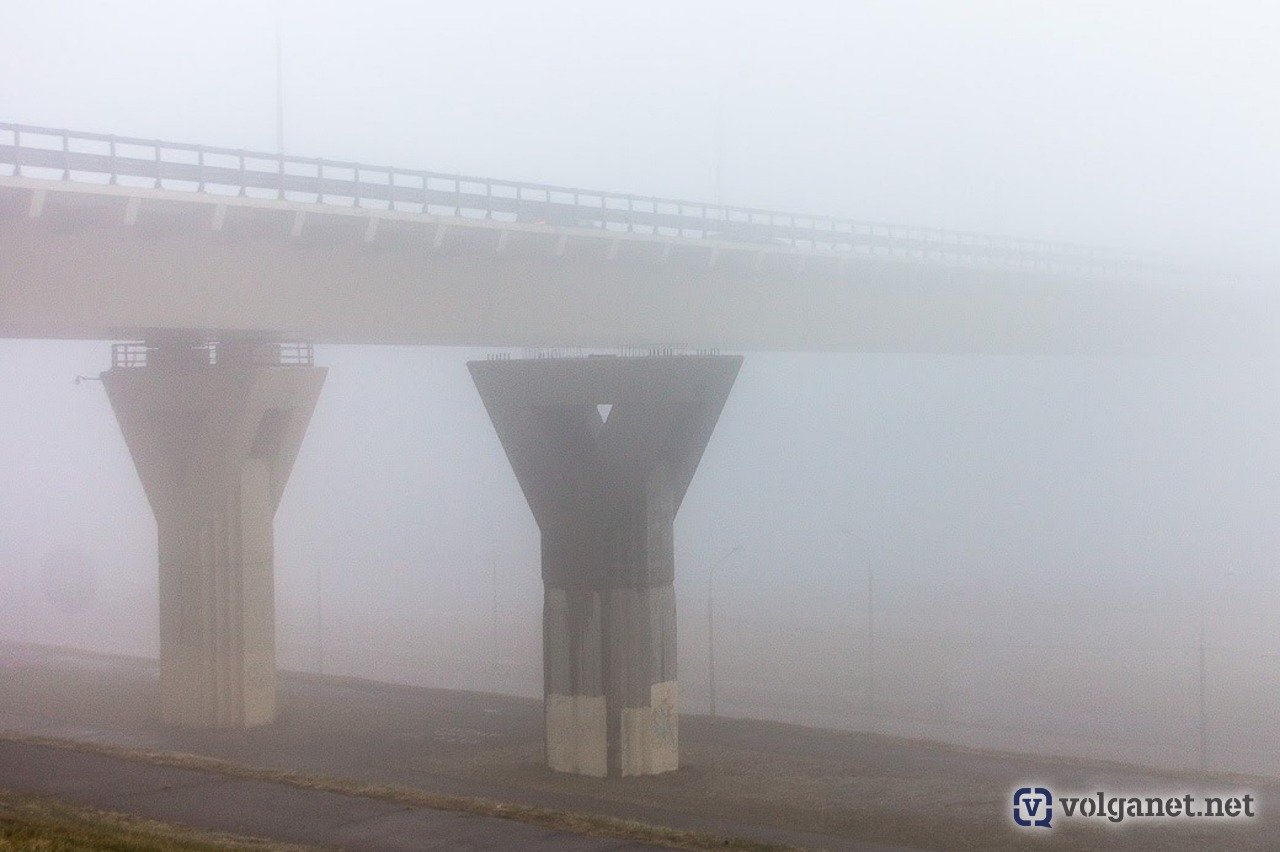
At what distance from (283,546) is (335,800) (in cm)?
11140

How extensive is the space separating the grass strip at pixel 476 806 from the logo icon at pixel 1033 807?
21.6 feet

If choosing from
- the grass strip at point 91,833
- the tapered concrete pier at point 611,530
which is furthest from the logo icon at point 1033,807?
the grass strip at point 91,833

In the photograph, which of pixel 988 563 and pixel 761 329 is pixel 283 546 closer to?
pixel 988 563

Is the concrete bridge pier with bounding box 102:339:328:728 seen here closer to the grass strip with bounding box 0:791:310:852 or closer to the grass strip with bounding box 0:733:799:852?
the grass strip with bounding box 0:733:799:852

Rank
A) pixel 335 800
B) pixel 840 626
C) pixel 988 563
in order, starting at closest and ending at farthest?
pixel 335 800
pixel 840 626
pixel 988 563

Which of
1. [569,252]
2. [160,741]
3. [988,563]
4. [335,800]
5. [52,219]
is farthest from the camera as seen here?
[988,563]

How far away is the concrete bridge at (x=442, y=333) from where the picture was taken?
1409 inches

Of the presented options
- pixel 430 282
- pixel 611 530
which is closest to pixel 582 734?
pixel 611 530

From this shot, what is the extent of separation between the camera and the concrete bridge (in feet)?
117

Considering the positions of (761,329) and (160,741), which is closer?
(160,741)

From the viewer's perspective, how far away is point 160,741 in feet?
138

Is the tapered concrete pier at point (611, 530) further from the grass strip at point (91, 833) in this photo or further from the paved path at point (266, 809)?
the grass strip at point (91, 833)

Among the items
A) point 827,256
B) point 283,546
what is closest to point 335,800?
point 827,256

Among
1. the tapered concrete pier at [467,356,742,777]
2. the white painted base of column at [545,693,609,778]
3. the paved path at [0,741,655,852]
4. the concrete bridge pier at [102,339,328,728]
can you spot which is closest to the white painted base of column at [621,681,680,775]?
the tapered concrete pier at [467,356,742,777]
